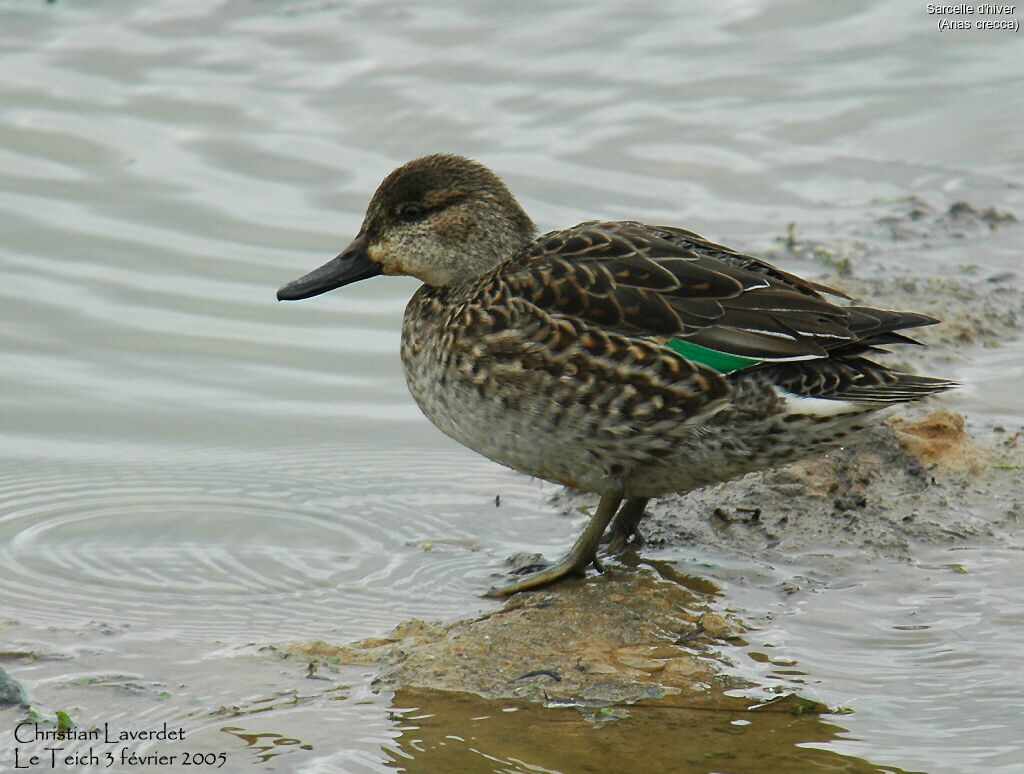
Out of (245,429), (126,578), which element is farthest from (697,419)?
(245,429)

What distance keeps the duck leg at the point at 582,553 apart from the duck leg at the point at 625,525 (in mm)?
315

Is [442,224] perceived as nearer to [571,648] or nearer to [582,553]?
[582,553]

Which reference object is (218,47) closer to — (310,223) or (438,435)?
(310,223)

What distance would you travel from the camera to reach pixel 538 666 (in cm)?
498

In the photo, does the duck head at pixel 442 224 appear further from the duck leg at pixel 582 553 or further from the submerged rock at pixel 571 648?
the submerged rock at pixel 571 648

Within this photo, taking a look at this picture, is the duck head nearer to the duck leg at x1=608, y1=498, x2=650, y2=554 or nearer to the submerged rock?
the duck leg at x1=608, y1=498, x2=650, y2=554

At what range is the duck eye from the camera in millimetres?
6488

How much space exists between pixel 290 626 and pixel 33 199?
18.7 ft

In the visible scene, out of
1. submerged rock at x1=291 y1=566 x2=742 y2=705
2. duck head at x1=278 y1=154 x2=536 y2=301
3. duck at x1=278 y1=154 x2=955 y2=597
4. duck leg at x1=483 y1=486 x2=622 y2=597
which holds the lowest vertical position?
submerged rock at x1=291 y1=566 x2=742 y2=705

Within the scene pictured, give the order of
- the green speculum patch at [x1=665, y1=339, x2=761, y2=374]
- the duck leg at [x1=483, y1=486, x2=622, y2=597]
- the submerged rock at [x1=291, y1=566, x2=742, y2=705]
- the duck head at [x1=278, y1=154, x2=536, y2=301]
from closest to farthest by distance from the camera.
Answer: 1. the submerged rock at [x1=291, y1=566, x2=742, y2=705]
2. the green speculum patch at [x1=665, y1=339, x2=761, y2=374]
3. the duck leg at [x1=483, y1=486, x2=622, y2=597]
4. the duck head at [x1=278, y1=154, x2=536, y2=301]

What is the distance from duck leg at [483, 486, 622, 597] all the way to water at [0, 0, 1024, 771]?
20cm

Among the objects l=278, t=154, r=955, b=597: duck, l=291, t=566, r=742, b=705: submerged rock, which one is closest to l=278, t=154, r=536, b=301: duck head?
l=278, t=154, r=955, b=597: duck

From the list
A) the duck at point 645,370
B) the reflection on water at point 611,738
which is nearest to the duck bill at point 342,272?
the duck at point 645,370

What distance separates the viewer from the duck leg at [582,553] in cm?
573
